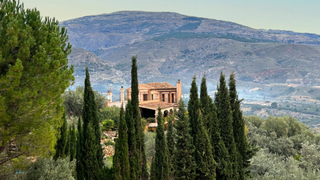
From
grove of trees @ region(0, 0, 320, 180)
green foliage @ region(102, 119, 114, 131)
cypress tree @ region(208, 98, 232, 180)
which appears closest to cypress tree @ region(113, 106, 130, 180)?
grove of trees @ region(0, 0, 320, 180)

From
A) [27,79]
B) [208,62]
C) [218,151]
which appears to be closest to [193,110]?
[218,151]

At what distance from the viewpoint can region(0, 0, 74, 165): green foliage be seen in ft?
21.8

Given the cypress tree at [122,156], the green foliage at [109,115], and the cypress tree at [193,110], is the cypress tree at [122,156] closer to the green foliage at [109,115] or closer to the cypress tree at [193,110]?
the cypress tree at [193,110]

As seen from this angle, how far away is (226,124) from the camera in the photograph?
13.3 metres

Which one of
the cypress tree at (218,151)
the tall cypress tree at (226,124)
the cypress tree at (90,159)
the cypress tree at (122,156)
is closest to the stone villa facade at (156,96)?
the tall cypress tree at (226,124)

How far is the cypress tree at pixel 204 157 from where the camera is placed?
11055mm

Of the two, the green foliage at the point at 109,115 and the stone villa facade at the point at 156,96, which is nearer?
the green foliage at the point at 109,115

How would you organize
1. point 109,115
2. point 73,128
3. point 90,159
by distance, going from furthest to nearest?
point 109,115
point 73,128
point 90,159

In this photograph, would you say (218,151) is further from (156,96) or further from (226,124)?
(156,96)

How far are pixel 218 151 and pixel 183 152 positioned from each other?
2.33m

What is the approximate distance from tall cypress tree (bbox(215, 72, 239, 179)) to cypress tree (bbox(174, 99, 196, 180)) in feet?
8.94

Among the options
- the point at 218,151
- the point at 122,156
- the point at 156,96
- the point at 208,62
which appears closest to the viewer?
the point at 122,156

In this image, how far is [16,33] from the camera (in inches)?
268

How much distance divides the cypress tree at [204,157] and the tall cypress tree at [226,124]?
2.00 m
